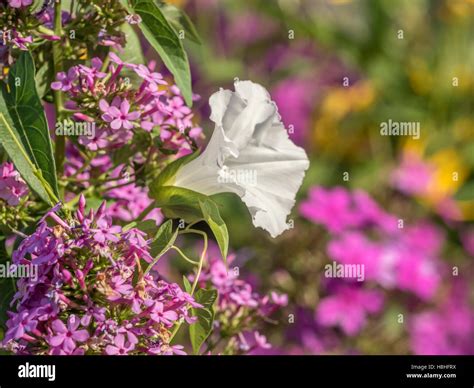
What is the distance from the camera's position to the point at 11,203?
735 millimetres

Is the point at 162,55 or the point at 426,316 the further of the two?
the point at 426,316

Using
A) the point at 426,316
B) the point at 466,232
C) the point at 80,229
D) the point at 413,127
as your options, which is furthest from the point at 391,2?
the point at 80,229

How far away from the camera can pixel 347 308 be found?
138cm

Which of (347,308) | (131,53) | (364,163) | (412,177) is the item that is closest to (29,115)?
(131,53)

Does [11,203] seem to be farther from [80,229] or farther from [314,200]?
[314,200]

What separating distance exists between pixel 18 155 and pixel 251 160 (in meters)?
0.21

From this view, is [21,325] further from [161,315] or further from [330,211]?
[330,211]

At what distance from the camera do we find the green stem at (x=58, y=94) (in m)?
0.77

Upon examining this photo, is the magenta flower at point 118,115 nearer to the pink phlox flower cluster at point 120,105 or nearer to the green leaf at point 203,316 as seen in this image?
the pink phlox flower cluster at point 120,105

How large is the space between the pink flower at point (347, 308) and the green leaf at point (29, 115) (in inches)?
29.8

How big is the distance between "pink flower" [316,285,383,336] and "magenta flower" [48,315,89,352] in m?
0.75

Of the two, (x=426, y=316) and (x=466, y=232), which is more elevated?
(x=466, y=232)

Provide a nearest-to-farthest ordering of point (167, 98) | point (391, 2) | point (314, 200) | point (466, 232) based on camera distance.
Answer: point (167, 98) < point (314, 200) < point (466, 232) < point (391, 2)
